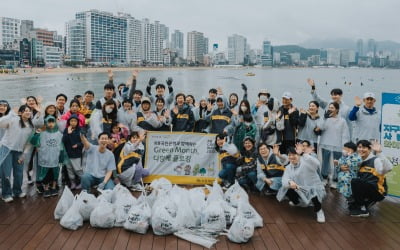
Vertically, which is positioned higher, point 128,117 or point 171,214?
point 128,117

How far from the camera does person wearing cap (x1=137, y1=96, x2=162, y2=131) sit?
7.21 metres

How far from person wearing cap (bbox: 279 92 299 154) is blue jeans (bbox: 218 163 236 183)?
1.20 meters

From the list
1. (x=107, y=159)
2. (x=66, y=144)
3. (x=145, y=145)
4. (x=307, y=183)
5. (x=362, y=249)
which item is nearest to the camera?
(x=362, y=249)

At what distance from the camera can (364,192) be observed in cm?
548

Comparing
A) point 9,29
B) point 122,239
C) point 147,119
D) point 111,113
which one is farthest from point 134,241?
point 9,29

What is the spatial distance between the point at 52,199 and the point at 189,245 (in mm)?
2905

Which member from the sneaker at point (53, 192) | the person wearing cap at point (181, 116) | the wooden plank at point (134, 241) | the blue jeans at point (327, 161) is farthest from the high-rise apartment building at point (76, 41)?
the wooden plank at point (134, 241)

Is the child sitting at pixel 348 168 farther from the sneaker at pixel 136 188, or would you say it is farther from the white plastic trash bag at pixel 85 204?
the white plastic trash bag at pixel 85 204

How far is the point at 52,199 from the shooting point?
612 cm

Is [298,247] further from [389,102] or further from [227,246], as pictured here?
[389,102]

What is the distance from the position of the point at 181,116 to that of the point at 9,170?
11.1 ft

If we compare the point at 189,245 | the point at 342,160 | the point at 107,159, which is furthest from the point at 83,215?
the point at 342,160

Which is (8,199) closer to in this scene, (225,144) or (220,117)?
(225,144)

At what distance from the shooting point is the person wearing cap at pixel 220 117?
24.6 ft
